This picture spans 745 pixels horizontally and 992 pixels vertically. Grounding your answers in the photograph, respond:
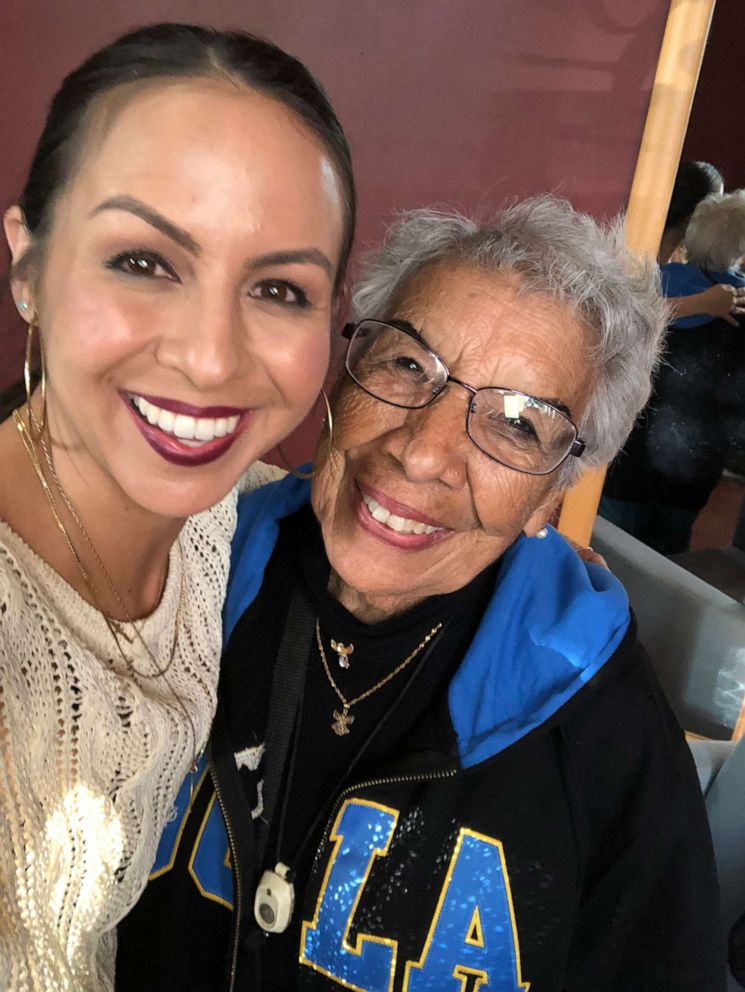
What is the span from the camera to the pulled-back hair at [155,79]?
78cm

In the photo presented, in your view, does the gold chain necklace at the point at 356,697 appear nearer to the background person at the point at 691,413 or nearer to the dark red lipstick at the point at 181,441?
the dark red lipstick at the point at 181,441

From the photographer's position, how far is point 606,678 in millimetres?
1126

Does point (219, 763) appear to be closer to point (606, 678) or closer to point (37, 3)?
point (606, 678)

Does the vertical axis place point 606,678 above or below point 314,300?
below

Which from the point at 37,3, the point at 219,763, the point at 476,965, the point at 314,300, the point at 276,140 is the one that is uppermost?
the point at 37,3

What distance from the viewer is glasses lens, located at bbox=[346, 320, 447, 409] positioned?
1.17 metres

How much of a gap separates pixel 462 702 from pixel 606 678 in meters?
0.23

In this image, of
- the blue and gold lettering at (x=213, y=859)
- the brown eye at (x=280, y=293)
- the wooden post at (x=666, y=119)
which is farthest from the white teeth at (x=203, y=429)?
the wooden post at (x=666, y=119)

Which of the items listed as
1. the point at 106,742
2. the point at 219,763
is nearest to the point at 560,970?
the point at 219,763

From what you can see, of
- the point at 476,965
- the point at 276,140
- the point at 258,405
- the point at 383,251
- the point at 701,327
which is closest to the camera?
the point at 276,140

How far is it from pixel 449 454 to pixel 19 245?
26.0 inches

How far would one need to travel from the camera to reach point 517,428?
117 cm

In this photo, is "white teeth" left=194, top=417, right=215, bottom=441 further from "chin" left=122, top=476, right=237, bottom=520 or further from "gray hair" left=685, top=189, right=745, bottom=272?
"gray hair" left=685, top=189, right=745, bottom=272

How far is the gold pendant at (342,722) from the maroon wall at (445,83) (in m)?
1.04
